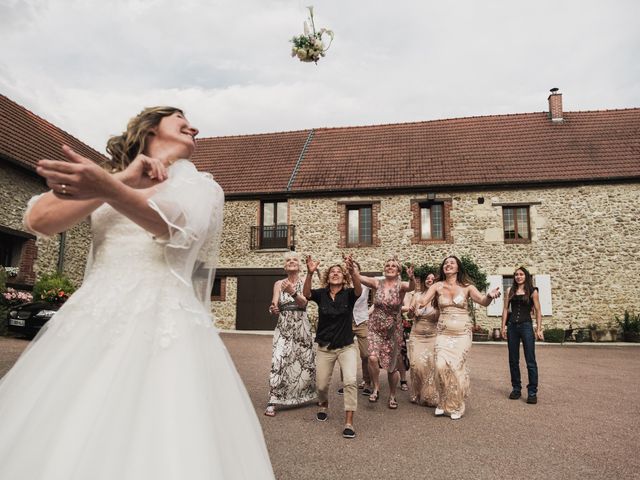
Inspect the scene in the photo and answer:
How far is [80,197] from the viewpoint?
1307 mm

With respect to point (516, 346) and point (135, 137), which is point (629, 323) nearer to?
point (516, 346)

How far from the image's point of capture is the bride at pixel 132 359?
135 cm

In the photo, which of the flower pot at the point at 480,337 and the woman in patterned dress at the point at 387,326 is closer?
the woman in patterned dress at the point at 387,326

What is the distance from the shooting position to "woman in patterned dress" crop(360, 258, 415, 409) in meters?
6.54

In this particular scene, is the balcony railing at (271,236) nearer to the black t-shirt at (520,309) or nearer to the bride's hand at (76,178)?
the black t-shirt at (520,309)

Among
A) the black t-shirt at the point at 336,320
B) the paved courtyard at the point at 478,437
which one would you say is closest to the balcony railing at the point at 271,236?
the paved courtyard at the point at 478,437

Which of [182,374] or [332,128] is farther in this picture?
[332,128]

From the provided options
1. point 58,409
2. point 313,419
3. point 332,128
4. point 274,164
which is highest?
point 332,128

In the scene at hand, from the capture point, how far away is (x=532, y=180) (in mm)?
17797

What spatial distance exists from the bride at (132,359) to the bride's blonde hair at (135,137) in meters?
0.01

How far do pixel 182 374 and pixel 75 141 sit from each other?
2195cm

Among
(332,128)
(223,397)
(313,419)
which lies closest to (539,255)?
(332,128)

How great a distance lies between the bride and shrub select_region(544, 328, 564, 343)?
1705cm

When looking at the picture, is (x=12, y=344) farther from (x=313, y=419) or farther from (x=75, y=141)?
(x=75, y=141)
